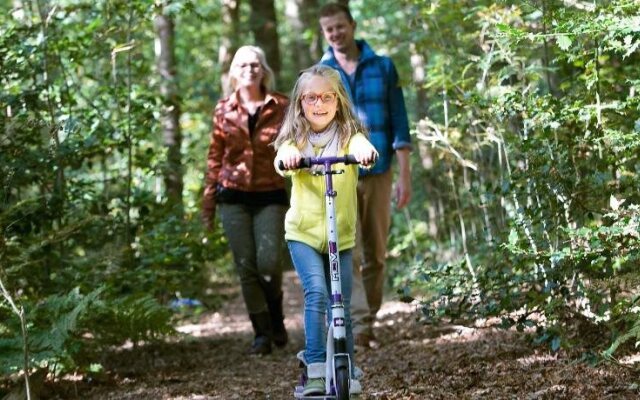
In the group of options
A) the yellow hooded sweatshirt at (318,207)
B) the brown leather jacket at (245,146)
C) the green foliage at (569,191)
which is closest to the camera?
the green foliage at (569,191)

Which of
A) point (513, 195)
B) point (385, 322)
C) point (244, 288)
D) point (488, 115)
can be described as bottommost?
point (385, 322)

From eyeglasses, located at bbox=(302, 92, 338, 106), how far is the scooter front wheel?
5.00 feet

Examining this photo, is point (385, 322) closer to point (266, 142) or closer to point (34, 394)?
point (266, 142)

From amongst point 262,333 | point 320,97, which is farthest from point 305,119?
point 262,333

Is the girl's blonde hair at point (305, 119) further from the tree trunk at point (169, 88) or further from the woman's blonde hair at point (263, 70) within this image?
the tree trunk at point (169, 88)

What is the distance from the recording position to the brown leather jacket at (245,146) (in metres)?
7.20

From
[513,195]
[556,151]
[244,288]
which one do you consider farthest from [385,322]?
[556,151]

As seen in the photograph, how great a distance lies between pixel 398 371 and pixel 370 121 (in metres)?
2.11

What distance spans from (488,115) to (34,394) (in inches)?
136

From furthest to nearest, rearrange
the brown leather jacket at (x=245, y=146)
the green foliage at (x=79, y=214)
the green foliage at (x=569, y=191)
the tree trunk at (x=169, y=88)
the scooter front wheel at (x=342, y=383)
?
1. the tree trunk at (x=169, y=88)
2. the brown leather jacket at (x=245, y=146)
3. the green foliage at (x=79, y=214)
4. the green foliage at (x=569, y=191)
5. the scooter front wheel at (x=342, y=383)

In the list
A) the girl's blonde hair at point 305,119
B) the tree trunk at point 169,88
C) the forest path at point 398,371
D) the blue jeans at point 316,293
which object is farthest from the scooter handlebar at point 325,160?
the tree trunk at point 169,88

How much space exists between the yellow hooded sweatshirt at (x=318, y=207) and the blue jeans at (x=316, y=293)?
0.06 m

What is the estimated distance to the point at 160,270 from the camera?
279 inches

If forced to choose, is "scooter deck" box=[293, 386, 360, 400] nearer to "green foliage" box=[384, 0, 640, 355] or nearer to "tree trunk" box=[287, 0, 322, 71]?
"green foliage" box=[384, 0, 640, 355]
